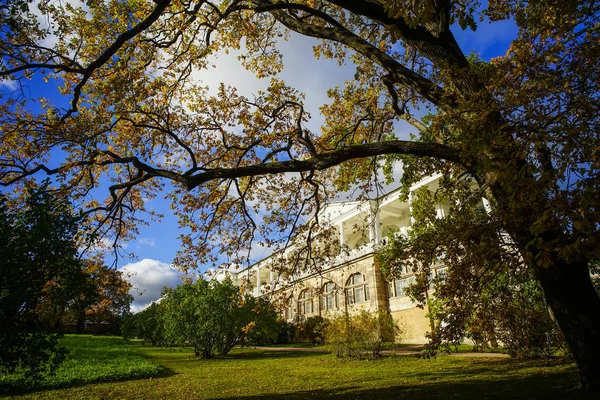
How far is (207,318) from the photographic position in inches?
756

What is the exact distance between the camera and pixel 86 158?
8625 mm

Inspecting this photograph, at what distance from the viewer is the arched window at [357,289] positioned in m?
27.8

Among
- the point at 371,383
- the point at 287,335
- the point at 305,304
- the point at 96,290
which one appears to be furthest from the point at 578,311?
the point at 287,335

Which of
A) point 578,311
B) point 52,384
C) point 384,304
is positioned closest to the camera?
point 578,311

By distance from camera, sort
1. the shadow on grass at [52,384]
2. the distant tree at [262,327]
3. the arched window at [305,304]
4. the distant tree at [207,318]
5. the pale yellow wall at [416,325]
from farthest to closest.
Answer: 1. the arched window at [305,304]
2. the pale yellow wall at [416,325]
3. the distant tree at [262,327]
4. the distant tree at [207,318]
5. the shadow on grass at [52,384]

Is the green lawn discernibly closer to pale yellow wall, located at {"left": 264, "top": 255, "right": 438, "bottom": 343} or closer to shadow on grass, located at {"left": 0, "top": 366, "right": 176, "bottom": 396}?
shadow on grass, located at {"left": 0, "top": 366, "right": 176, "bottom": 396}

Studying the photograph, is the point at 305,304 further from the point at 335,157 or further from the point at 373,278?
the point at 335,157

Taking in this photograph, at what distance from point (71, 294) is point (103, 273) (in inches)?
93.0

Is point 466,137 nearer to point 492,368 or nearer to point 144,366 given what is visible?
point 492,368

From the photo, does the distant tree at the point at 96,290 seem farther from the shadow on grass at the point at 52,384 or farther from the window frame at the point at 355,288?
the window frame at the point at 355,288

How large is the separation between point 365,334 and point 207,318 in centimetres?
A: 832

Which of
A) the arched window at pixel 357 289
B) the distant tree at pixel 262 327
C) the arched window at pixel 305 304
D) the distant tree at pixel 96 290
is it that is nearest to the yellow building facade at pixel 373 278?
the arched window at pixel 357 289

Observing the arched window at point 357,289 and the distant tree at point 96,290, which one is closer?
the distant tree at point 96,290

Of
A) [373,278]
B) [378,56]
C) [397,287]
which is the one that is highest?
[378,56]
